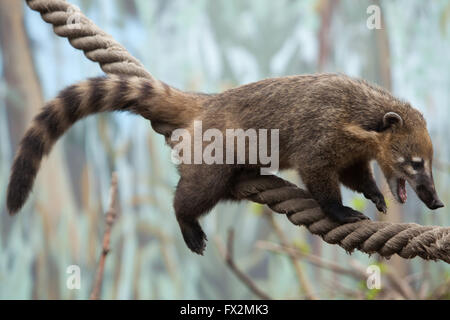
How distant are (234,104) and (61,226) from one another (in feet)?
18.5

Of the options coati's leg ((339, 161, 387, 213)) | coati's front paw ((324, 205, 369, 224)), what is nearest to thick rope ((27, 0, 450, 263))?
coati's front paw ((324, 205, 369, 224))

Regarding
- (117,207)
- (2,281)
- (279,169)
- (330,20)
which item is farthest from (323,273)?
(279,169)

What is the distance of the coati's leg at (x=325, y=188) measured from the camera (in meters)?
2.94

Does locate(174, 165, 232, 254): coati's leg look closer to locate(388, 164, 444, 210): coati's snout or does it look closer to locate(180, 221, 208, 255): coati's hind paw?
locate(180, 221, 208, 255): coati's hind paw

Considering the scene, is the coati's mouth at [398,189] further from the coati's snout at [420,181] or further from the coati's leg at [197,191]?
the coati's leg at [197,191]

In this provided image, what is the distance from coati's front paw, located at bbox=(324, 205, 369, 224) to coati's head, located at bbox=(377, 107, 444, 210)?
1.23 ft

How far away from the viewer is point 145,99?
3.31 metres

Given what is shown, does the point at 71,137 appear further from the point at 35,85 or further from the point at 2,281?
the point at 2,281

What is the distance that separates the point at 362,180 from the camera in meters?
3.37

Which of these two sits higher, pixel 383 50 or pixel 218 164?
pixel 383 50

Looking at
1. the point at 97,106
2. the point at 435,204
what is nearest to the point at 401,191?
the point at 435,204

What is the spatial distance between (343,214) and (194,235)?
933mm

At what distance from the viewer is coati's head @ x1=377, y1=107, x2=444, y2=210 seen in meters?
2.96

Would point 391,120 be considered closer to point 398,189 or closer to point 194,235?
point 398,189
